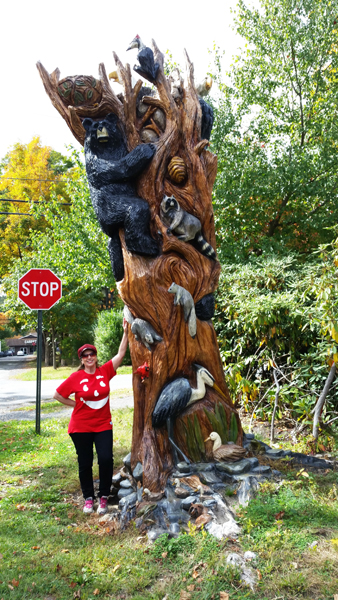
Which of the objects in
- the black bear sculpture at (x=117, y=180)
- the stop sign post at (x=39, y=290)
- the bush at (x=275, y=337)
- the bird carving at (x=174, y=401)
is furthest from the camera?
the stop sign post at (x=39, y=290)

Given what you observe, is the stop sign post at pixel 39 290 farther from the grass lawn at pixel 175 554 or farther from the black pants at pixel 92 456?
the grass lawn at pixel 175 554

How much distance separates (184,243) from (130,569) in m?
2.64

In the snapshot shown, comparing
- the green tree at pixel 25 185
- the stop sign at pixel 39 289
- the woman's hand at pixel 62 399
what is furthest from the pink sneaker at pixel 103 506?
the green tree at pixel 25 185

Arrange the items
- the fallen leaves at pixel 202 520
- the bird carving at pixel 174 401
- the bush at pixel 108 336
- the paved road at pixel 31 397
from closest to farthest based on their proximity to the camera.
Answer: the fallen leaves at pixel 202 520 < the bird carving at pixel 174 401 < the paved road at pixel 31 397 < the bush at pixel 108 336

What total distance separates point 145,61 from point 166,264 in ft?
6.54

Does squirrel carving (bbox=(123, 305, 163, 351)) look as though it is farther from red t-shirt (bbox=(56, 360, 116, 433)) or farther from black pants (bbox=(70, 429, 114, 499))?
black pants (bbox=(70, 429, 114, 499))

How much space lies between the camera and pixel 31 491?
15.2ft

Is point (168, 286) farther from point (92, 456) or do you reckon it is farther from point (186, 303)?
point (92, 456)

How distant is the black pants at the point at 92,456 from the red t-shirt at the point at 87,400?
0.07 metres

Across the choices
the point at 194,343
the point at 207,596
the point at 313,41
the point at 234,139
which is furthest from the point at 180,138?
the point at 313,41

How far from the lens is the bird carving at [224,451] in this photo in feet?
12.9

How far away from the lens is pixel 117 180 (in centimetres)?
413

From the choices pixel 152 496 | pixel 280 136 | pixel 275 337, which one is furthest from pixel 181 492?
pixel 280 136

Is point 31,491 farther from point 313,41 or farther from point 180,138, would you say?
point 313,41
